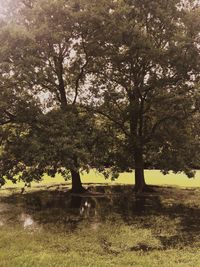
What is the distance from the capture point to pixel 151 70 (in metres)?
25.6

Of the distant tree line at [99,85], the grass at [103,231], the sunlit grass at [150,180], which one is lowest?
the grass at [103,231]

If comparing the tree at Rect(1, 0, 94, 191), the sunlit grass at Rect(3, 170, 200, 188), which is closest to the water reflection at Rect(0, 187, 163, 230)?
the tree at Rect(1, 0, 94, 191)

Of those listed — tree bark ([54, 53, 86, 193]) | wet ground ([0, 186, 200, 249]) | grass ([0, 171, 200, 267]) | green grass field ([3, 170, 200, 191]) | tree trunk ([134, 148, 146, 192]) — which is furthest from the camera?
green grass field ([3, 170, 200, 191])

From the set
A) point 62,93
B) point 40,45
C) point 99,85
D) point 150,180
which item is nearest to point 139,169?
point 99,85

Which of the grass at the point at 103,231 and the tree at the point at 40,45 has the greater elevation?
the tree at the point at 40,45

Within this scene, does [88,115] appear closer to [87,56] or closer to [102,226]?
[87,56]

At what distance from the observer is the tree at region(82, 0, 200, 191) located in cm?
2270

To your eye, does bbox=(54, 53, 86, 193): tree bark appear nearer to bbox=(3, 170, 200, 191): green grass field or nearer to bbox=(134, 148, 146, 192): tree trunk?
bbox=(134, 148, 146, 192): tree trunk

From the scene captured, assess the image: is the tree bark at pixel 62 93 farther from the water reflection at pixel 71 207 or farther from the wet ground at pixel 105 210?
the water reflection at pixel 71 207

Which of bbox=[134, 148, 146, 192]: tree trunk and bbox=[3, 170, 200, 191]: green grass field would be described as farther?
bbox=[3, 170, 200, 191]: green grass field

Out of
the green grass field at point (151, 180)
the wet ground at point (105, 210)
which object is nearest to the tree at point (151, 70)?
the wet ground at point (105, 210)

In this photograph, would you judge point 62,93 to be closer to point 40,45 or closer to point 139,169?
point 40,45

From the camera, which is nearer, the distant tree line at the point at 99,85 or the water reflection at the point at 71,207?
the water reflection at the point at 71,207

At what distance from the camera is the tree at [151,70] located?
74.5 ft
